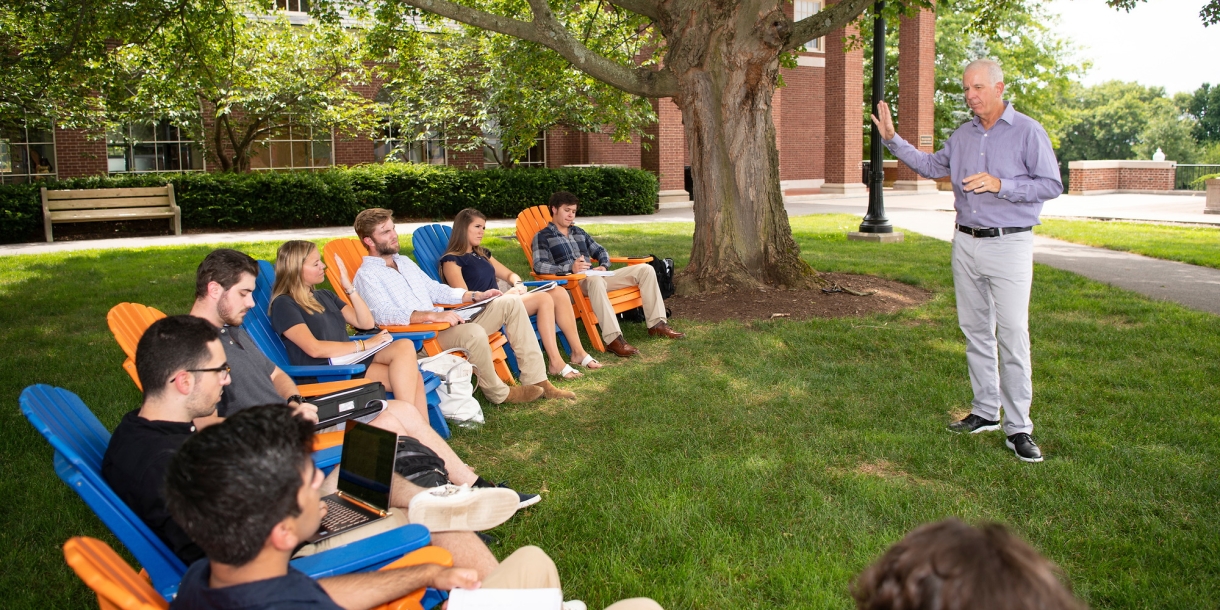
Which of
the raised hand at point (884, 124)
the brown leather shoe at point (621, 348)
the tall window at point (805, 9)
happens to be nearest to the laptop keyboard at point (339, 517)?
the raised hand at point (884, 124)

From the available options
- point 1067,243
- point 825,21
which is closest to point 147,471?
point 825,21

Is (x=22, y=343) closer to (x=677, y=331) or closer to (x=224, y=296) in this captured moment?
(x=224, y=296)

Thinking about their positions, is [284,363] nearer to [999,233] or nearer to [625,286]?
[625,286]

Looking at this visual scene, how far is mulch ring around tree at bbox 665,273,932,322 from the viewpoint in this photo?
7938 mm

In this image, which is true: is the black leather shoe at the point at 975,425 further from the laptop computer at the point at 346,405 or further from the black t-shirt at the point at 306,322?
the black t-shirt at the point at 306,322

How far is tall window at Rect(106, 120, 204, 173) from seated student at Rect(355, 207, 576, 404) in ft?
52.3

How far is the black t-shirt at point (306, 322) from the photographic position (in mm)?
4691

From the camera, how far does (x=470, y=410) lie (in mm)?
5102

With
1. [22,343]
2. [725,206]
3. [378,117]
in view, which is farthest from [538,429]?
[378,117]

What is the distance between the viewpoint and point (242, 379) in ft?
12.0

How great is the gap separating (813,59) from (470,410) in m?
25.2

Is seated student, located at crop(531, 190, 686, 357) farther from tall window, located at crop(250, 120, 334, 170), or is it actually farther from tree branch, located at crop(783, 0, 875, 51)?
tall window, located at crop(250, 120, 334, 170)

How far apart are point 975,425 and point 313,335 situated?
3583 mm

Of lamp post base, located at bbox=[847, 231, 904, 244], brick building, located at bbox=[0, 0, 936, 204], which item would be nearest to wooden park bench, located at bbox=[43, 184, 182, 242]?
brick building, located at bbox=[0, 0, 936, 204]
